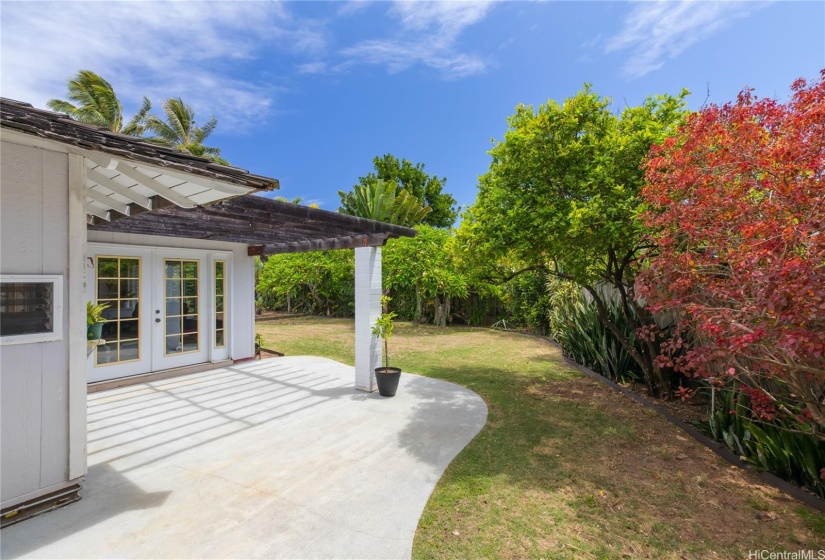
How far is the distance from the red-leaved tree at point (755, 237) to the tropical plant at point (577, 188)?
688 mm

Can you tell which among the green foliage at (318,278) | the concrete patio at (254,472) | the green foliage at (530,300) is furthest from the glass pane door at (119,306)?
the green foliage at (530,300)

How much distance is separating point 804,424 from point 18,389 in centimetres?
661

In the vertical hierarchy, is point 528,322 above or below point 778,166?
below

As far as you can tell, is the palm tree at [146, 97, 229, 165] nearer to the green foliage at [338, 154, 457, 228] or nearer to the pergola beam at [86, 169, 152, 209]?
the green foliage at [338, 154, 457, 228]

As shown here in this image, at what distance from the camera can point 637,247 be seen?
5809 millimetres

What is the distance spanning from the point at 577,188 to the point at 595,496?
13.4ft

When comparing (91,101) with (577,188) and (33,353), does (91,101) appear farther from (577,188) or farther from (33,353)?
(577,188)

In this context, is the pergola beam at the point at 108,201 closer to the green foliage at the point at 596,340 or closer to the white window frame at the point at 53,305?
the white window frame at the point at 53,305

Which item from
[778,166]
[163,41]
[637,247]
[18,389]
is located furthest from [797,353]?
[163,41]

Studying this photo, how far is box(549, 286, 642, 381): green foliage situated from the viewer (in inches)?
287

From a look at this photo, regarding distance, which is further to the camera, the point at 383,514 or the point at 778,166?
the point at 778,166

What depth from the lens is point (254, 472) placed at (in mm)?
3740

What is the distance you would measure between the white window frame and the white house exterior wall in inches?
1.4

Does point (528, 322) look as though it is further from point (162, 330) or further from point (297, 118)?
point (297, 118)
